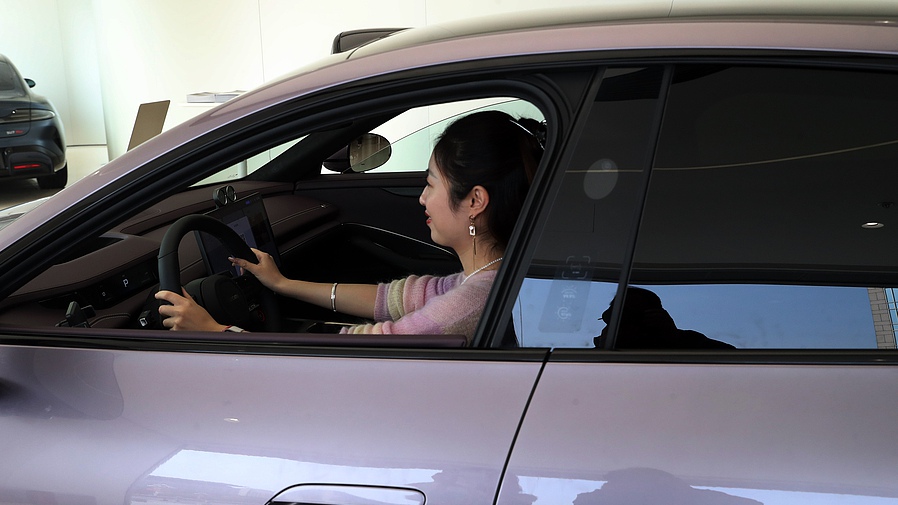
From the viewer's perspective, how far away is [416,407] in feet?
3.27

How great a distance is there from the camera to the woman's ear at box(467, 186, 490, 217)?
147cm

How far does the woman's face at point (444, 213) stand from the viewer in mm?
1498

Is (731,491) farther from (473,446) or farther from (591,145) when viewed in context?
(591,145)

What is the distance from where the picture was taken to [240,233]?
73.3 inches

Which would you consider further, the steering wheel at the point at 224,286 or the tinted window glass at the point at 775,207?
Result: the steering wheel at the point at 224,286

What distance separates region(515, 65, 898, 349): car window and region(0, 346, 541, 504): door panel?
0.17 m

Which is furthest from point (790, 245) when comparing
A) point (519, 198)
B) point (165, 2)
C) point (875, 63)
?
point (165, 2)

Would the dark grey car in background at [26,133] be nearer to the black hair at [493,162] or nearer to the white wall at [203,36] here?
the white wall at [203,36]

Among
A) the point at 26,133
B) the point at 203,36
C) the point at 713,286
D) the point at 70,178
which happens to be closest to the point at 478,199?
the point at 713,286

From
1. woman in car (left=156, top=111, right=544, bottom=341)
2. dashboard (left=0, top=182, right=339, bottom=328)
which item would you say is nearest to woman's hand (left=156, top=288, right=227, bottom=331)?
woman in car (left=156, top=111, right=544, bottom=341)

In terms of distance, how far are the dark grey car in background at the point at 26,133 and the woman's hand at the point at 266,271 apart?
5.63m

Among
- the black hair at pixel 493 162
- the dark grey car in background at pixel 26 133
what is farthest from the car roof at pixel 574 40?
the dark grey car in background at pixel 26 133

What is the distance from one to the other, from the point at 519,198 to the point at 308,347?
0.55 metres

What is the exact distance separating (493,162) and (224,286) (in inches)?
24.4
